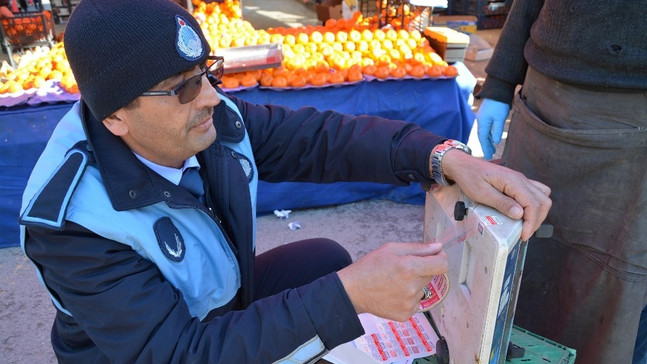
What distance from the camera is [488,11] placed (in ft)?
27.9

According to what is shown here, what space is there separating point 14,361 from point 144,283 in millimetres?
1914

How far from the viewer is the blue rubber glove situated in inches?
84.7

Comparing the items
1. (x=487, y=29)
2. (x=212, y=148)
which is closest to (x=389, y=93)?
(x=212, y=148)

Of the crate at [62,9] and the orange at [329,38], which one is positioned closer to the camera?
the orange at [329,38]

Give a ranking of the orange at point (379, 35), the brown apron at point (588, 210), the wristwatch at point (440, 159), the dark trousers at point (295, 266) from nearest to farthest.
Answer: the wristwatch at point (440, 159), the brown apron at point (588, 210), the dark trousers at point (295, 266), the orange at point (379, 35)

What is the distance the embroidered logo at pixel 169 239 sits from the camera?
128 cm

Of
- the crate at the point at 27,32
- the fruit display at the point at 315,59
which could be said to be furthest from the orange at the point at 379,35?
the crate at the point at 27,32

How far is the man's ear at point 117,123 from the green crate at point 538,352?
3.43 feet

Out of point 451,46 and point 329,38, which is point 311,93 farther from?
point 451,46

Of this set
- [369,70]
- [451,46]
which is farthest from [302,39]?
[451,46]

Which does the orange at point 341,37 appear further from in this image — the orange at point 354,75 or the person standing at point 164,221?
the person standing at point 164,221

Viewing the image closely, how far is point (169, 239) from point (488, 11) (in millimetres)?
8395

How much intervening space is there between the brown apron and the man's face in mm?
1159

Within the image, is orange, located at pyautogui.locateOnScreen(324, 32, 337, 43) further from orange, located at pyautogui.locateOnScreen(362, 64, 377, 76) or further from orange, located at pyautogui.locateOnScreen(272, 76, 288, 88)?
orange, located at pyautogui.locateOnScreen(272, 76, 288, 88)
